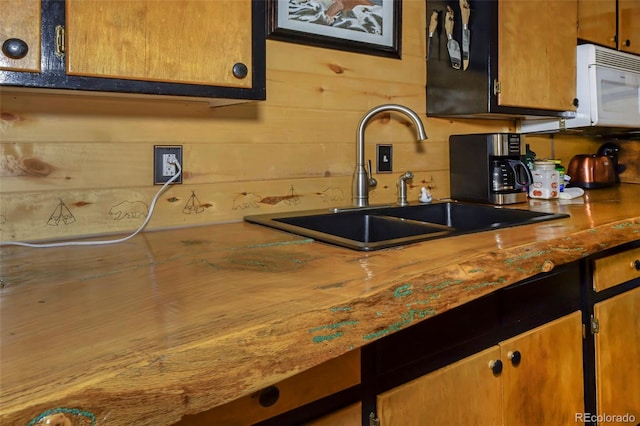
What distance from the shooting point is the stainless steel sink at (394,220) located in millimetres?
1335

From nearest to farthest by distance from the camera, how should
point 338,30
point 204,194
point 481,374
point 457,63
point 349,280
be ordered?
point 349,280, point 481,374, point 204,194, point 338,30, point 457,63

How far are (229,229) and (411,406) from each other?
2.14 ft

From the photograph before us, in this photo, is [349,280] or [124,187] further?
[124,187]

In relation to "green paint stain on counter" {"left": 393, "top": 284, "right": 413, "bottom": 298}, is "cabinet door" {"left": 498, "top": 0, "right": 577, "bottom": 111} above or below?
above

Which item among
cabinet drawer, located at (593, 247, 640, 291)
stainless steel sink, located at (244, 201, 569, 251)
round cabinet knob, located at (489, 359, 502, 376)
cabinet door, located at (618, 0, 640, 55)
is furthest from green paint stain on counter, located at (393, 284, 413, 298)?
cabinet door, located at (618, 0, 640, 55)

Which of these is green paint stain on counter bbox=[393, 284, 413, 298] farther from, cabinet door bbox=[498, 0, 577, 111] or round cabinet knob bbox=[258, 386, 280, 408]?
cabinet door bbox=[498, 0, 577, 111]

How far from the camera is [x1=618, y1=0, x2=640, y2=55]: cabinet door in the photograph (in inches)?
90.6

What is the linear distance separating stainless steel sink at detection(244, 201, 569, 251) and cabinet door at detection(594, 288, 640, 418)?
1.35 ft

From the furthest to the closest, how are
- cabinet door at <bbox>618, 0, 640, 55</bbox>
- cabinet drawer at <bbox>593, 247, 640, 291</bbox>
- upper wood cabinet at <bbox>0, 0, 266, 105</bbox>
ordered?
cabinet door at <bbox>618, 0, 640, 55</bbox> → cabinet drawer at <bbox>593, 247, 640, 291</bbox> → upper wood cabinet at <bbox>0, 0, 266, 105</bbox>

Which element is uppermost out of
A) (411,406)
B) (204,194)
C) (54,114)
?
(54,114)

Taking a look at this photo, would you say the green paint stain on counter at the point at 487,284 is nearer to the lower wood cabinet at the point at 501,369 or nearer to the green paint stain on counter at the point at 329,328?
the lower wood cabinet at the point at 501,369

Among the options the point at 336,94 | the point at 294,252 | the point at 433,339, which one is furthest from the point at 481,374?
the point at 336,94

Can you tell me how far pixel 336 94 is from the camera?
1677mm

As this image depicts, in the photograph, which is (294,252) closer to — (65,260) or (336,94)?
(65,260)
